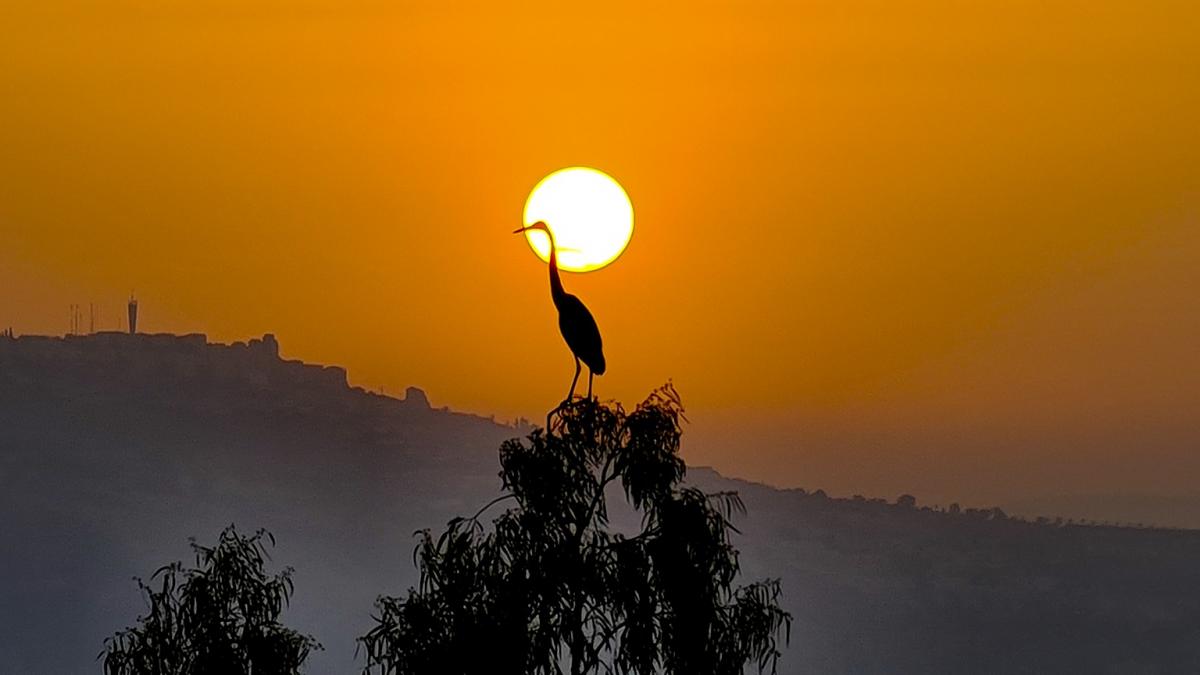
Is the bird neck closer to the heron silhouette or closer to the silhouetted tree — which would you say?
the heron silhouette

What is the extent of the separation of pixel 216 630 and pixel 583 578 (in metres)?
5.32

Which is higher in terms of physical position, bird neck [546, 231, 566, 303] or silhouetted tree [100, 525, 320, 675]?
bird neck [546, 231, 566, 303]

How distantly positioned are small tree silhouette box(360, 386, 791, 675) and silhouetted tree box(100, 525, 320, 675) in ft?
10.4

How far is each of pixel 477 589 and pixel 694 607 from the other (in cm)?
209

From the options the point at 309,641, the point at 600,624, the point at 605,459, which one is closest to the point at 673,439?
the point at 605,459

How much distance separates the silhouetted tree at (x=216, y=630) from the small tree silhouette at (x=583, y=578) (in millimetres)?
3164

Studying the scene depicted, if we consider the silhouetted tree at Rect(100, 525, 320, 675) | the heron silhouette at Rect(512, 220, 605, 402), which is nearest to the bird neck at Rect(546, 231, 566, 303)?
the heron silhouette at Rect(512, 220, 605, 402)

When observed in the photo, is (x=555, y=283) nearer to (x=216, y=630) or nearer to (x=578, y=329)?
(x=578, y=329)

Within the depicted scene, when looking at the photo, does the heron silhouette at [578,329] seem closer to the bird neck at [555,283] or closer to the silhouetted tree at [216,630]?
the bird neck at [555,283]

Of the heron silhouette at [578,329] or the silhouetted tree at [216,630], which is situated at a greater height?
the heron silhouette at [578,329]

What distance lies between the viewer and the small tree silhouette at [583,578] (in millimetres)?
19391

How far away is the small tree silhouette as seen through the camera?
19.4m

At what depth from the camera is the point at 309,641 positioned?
23.2 meters

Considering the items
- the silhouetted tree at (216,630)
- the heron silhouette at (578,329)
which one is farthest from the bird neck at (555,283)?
the silhouetted tree at (216,630)
